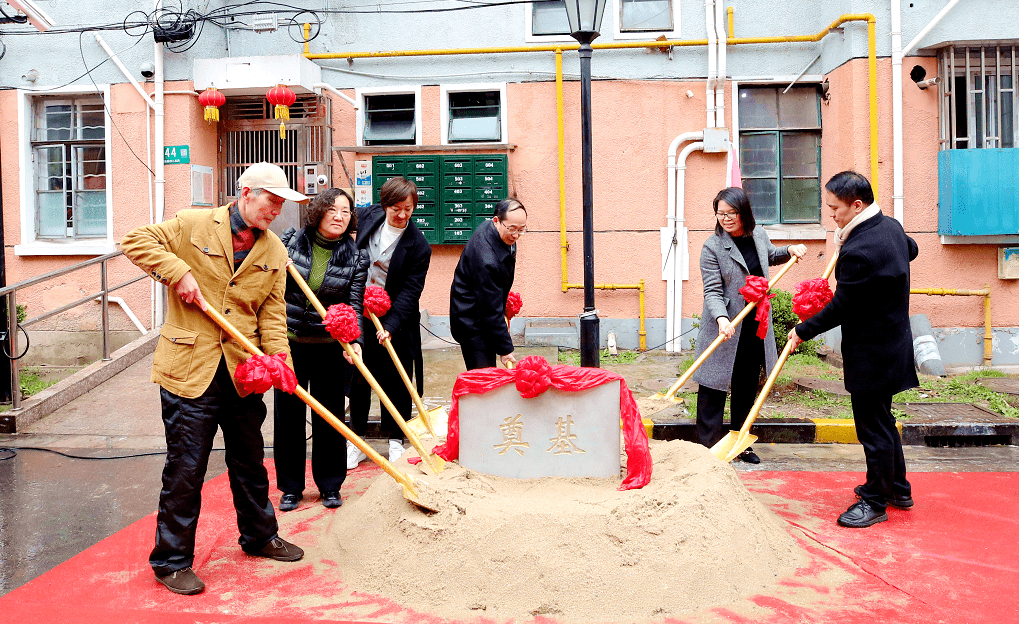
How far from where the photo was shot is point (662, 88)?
10.1 meters

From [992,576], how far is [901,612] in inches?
27.5

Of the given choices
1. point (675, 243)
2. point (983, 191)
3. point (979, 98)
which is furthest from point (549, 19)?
point (983, 191)

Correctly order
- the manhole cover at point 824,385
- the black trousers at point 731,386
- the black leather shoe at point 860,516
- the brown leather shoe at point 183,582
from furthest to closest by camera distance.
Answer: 1. the manhole cover at point 824,385
2. the black trousers at point 731,386
3. the black leather shoe at point 860,516
4. the brown leather shoe at point 183,582

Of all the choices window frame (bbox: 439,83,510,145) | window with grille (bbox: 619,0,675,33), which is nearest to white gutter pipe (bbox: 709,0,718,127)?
window with grille (bbox: 619,0,675,33)

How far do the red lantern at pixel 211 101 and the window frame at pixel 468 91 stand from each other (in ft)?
8.53

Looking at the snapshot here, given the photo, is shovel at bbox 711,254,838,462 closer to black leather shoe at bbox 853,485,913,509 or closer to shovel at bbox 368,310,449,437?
black leather shoe at bbox 853,485,913,509

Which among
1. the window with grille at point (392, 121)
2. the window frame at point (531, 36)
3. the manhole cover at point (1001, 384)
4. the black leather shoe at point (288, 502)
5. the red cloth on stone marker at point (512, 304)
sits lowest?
the black leather shoe at point (288, 502)

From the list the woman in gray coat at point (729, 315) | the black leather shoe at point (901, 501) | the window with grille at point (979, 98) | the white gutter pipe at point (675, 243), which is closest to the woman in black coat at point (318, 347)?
the woman in gray coat at point (729, 315)

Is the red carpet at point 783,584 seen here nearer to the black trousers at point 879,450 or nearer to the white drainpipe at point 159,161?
the black trousers at point 879,450

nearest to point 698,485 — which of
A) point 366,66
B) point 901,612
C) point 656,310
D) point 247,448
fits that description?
point 901,612

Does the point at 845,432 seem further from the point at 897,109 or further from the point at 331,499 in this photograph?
the point at 897,109

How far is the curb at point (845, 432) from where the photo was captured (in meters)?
6.47

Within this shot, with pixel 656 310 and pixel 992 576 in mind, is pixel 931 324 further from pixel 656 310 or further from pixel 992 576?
pixel 992 576

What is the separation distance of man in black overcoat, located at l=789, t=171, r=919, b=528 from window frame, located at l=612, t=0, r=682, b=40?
5.98 meters
